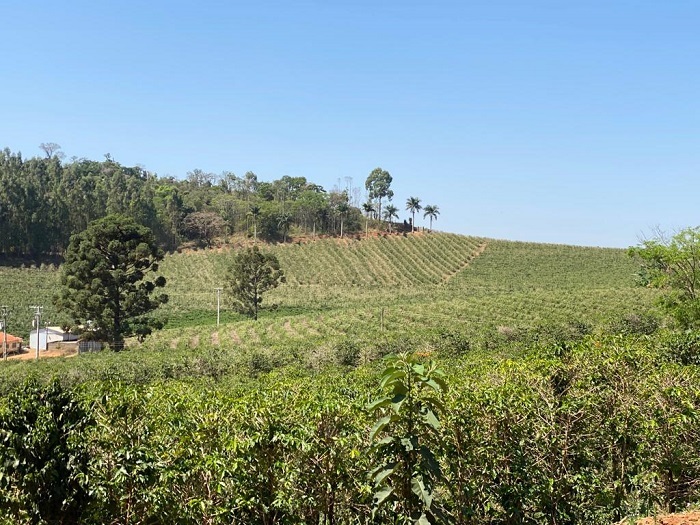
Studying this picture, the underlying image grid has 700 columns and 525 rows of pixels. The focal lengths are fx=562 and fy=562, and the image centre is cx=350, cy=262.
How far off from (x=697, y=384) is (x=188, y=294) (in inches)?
2860

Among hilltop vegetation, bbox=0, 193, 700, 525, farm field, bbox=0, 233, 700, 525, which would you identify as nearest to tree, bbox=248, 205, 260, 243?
hilltop vegetation, bbox=0, 193, 700, 525

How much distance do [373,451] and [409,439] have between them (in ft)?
2.26

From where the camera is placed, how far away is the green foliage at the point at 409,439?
202 inches

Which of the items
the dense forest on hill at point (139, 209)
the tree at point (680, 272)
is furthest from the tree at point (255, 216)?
the tree at point (680, 272)

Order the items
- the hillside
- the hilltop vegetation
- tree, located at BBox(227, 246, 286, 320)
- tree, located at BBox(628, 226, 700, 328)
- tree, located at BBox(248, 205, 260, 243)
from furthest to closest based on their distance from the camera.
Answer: tree, located at BBox(248, 205, 260, 243) → tree, located at BBox(227, 246, 286, 320) → the hillside → tree, located at BBox(628, 226, 700, 328) → the hilltop vegetation

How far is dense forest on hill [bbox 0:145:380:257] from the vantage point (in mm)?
86938

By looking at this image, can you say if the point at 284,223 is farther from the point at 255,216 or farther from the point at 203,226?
the point at 203,226

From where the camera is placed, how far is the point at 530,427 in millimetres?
7926

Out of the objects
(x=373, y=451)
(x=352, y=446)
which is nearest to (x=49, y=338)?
(x=352, y=446)

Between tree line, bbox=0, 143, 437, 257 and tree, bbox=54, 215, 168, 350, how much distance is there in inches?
885

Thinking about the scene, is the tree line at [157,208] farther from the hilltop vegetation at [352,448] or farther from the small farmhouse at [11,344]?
the hilltop vegetation at [352,448]

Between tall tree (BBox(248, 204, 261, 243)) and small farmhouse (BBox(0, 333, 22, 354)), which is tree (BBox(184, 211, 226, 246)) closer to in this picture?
tall tree (BBox(248, 204, 261, 243))

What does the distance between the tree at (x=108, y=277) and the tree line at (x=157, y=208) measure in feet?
73.7

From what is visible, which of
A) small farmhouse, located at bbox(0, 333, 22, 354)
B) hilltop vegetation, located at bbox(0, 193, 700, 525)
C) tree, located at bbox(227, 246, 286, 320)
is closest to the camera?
hilltop vegetation, located at bbox(0, 193, 700, 525)
